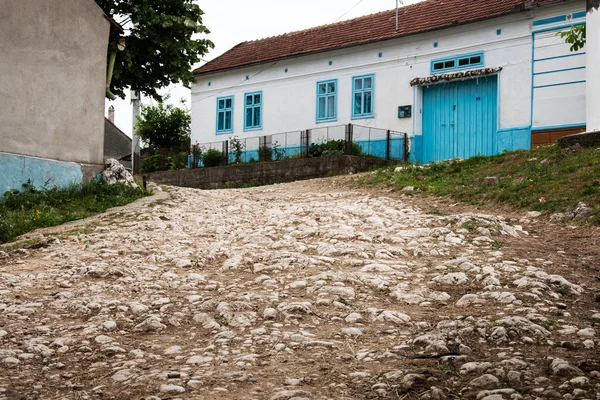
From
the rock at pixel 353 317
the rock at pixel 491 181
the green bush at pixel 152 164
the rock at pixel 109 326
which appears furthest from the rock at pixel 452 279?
the green bush at pixel 152 164

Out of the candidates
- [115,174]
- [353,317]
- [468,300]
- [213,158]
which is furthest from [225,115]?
[353,317]

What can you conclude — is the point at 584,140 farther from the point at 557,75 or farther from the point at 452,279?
the point at 452,279

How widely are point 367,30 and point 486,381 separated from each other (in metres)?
19.8

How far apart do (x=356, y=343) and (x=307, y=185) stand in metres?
11.8

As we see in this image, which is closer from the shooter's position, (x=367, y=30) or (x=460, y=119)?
(x=460, y=119)

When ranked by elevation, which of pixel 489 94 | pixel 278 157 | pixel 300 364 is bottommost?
pixel 300 364

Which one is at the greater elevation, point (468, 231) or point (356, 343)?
point (468, 231)

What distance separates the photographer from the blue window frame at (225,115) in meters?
25.3

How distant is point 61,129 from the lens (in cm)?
1198

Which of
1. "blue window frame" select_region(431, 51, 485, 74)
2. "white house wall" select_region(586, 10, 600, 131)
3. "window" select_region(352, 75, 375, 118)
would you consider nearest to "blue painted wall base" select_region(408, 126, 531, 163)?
"blue window frame" select_region(431, 51, 485, 74)

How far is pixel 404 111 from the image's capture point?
67.4ft

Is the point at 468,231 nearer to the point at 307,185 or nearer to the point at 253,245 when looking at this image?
the point at 253,245

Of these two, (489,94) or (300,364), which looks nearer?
(300,364)

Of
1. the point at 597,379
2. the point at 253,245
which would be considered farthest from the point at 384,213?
the point at 597,379
